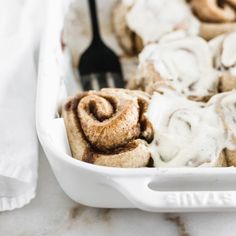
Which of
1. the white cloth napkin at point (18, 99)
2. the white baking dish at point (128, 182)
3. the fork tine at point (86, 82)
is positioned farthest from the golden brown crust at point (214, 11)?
the white baking dish at point (128, 182)

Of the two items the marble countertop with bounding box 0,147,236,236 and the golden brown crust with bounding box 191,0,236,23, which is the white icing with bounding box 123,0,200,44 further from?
the marble countertop with bounding box 0,147,236,236

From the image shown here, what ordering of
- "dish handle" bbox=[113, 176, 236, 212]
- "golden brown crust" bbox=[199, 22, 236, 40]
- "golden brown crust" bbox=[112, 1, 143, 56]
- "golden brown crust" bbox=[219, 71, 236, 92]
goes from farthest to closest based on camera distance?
"golden brown crust" bbox=[112, 1, 143, 56]
"golden brown crust" bbox=[199, 22, 236, 40]
"golden brown crust" bbox=[219, 71, 236, 92]
"dish handle" bbox=[113, 176, 236, 212]

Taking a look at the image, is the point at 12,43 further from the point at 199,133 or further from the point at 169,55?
the point at 199,133

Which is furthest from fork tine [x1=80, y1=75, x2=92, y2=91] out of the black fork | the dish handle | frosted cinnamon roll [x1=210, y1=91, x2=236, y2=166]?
the dish handle

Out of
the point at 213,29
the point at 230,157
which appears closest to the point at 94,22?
the point at 213,29

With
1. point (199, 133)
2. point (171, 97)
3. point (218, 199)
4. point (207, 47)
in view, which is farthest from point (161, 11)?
point (218, 199)

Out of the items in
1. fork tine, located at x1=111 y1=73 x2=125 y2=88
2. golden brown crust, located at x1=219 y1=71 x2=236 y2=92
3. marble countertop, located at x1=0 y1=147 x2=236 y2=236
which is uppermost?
golden brown crust, located at x1=219 y1=71 x2=236 y2=92
